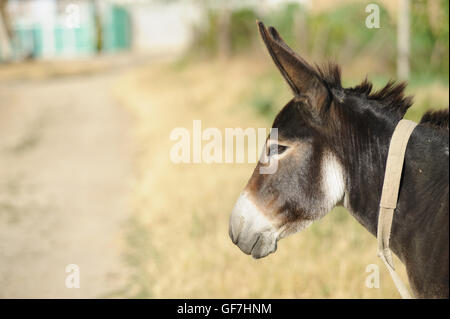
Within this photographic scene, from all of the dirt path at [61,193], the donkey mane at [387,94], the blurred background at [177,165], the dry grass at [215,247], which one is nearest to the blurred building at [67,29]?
the blurred background at [177,165]

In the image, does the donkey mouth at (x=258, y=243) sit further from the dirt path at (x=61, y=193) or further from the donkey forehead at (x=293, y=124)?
the dirt path at (x=61, y=193)

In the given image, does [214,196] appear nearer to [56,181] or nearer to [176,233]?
[176,233]

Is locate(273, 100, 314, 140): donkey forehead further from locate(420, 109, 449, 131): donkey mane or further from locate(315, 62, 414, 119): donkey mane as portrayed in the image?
locate(420, 109, 449, 131): donkey mane

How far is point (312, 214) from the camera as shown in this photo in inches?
82.5

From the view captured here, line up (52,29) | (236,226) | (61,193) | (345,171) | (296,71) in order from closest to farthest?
(296,71)
(345,171)
(236,226)
(61,193)
(52,29)

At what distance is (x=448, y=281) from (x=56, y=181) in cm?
746

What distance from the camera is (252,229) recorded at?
2.12 meters

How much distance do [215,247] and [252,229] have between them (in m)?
3.10

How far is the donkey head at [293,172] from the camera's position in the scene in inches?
77.4

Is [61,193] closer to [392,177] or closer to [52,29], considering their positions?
[392,177]

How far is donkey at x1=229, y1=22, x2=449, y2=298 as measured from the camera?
1.82 m

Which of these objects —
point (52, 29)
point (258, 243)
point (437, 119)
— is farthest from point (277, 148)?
point (52, 29)

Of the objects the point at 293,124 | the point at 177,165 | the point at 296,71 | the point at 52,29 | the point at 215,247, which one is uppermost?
the point at 52,29
